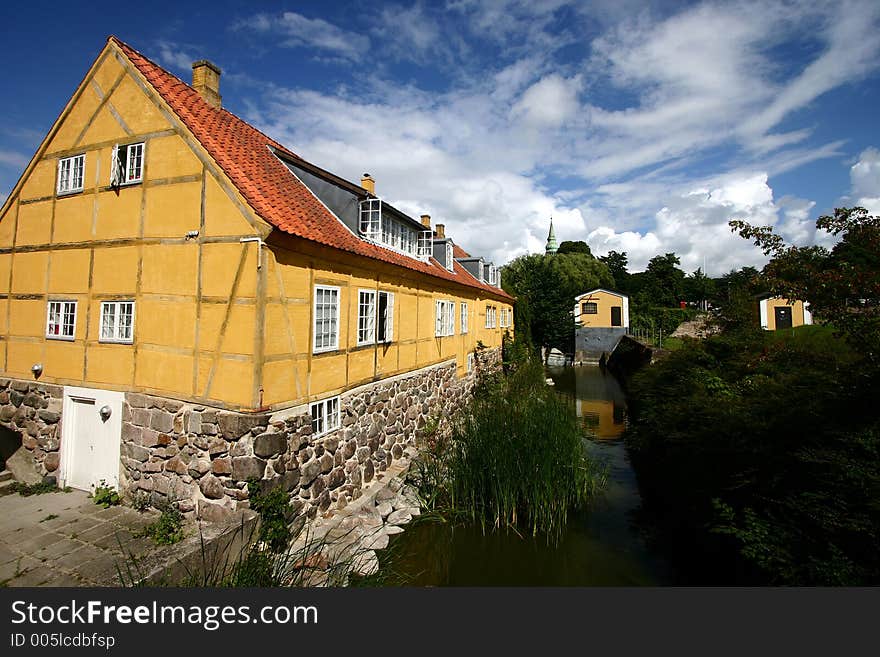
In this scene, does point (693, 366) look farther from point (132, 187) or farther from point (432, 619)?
point (132, 187)

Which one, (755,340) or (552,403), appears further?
(552,403)

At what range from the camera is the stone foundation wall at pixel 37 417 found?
8.88 meters

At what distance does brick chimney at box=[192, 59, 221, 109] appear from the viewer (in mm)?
9898

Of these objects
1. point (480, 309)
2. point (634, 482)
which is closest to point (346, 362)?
point (634, 482)

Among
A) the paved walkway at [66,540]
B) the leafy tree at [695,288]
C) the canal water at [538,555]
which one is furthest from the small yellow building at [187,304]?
the leafy tree at [695,288]

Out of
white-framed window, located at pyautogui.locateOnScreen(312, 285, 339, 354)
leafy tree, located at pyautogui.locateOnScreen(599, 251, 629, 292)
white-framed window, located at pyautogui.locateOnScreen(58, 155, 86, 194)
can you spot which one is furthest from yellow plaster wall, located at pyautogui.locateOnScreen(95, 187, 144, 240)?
leafy tree, located at pyautogui.locateOnScreen(599, 251, 629, 292)

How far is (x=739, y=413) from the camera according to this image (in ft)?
24.1

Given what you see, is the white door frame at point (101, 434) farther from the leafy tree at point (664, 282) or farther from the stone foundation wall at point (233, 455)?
the leafy tree at point (664, 282)

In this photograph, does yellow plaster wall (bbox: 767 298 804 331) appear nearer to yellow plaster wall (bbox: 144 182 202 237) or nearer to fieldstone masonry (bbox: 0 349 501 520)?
fieldstone masonry (bbox: 0 349 501 520)

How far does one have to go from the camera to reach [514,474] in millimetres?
8617

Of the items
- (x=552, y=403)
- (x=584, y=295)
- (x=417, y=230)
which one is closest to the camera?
(x=552, y=403)

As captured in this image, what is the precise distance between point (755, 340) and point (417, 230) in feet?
31.1

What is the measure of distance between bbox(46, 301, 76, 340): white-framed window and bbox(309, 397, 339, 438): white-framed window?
5348mm

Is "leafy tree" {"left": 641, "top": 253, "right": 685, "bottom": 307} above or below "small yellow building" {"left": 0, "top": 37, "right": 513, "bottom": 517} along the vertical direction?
above
